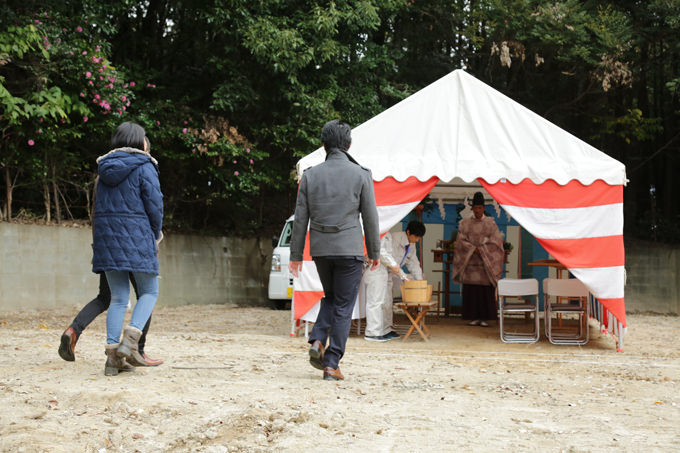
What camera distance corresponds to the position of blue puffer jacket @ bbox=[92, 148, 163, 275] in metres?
4.80

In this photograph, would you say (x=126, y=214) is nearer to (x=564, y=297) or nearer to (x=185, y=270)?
(x=564, y=297)

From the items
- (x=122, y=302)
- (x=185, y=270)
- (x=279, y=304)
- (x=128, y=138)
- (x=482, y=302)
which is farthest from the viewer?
(x=185, y=270)

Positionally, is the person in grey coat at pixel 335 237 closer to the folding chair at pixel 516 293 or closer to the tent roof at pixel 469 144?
the tent roof at pixel 469 144

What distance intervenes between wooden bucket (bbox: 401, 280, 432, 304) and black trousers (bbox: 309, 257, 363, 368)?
292cm

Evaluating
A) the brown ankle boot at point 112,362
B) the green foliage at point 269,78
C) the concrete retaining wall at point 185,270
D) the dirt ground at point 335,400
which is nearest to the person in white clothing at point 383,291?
the dirt ground at point 335,400

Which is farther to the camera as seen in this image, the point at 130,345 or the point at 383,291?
the point at 383,291

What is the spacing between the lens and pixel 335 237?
502cm

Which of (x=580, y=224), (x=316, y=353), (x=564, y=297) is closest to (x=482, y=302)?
(x=564, y=297)

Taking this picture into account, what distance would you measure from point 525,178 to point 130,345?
4712 millimetres

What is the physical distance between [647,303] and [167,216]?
9.85 m

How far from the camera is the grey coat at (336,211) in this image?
5.04 metres

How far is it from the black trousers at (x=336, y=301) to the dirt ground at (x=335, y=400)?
10.2 inches

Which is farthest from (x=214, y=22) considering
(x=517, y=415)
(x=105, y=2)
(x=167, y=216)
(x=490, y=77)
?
(x=517, y=415)

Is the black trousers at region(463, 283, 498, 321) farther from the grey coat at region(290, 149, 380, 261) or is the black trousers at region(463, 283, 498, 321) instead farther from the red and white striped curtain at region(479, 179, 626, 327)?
the grey coat at region(290, 149, 380, 261)
